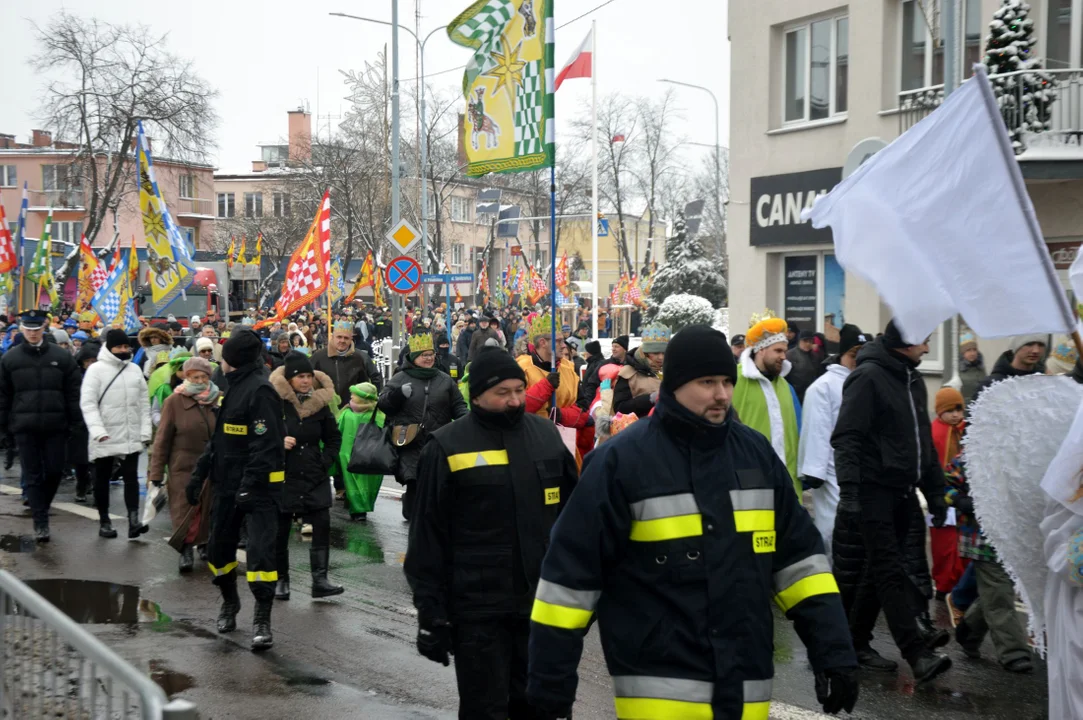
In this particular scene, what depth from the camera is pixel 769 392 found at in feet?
27.7

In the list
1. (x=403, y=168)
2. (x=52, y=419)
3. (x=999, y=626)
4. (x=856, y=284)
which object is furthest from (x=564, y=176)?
(x=999, y=626)

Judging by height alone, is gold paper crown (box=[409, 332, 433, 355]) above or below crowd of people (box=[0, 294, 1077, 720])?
above

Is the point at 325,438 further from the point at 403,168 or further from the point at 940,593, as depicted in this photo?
the point at 403,168

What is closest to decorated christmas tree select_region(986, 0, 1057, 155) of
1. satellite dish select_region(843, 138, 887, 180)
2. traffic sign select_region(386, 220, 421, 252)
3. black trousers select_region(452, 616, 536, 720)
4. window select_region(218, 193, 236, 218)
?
satellite dish select_region(843, 138, 887, 180)

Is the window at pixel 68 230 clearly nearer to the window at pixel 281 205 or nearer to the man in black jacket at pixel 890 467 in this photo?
the window at pixel 281 205

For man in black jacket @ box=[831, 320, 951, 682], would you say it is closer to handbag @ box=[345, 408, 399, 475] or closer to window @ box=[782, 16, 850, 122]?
handbag @ box=[345, 408, 399, 475]

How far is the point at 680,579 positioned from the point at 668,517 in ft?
0.60

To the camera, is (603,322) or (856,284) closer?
(856,284)

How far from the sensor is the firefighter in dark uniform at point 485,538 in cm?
499

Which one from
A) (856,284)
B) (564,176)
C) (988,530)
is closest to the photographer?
(988,530)

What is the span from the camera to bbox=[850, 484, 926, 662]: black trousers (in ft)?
21.6

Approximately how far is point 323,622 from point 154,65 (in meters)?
36.2

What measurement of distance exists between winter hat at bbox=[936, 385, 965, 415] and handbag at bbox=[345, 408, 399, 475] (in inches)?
161

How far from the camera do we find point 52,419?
11.5 meters
